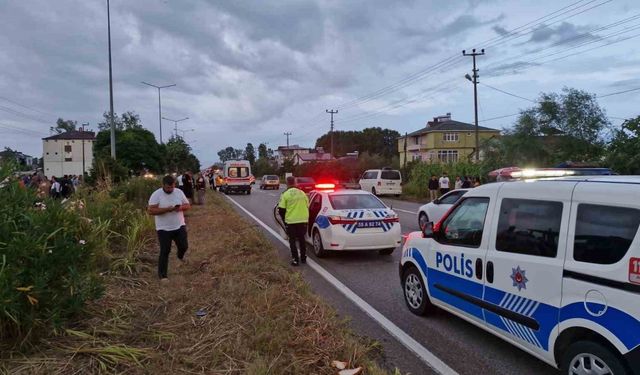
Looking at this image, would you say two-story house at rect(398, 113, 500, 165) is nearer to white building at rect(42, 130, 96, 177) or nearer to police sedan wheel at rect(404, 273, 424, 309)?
police sedan wheel at rect(404, 273, 424, 309)

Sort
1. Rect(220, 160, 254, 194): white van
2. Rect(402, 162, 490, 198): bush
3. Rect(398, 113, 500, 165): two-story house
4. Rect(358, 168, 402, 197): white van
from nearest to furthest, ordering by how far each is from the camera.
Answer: Rect(358, 168, 402, 197): white van → Rect(402, 162, 490, 198): bush → Rect(220, 160, 254, 194): white van → Rect(398, 113, 500, 165): two-story house

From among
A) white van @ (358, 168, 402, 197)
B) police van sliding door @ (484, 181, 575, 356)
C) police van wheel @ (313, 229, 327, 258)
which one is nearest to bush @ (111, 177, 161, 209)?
police van wheel @ (313, 229, 327, 258)

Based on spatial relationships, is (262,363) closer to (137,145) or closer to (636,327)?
(636,327)

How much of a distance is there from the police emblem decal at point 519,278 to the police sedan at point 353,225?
5565mm

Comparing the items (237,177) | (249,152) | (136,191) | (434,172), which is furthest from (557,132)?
(249,152)

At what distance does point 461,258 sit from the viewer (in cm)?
506

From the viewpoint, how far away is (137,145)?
225ft

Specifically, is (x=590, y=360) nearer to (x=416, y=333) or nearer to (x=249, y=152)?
(x=416, y=333)

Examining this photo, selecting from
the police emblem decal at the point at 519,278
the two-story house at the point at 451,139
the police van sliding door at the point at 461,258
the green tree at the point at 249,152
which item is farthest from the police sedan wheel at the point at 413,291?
the green tree at the point at 249,152

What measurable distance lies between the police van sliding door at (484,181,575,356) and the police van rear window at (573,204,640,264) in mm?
142

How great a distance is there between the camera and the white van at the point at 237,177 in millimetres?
40594

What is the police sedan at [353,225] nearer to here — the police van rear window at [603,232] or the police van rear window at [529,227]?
the police van rear window at [529,227]

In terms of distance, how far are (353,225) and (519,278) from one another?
222 inches

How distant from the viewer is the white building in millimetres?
103938
